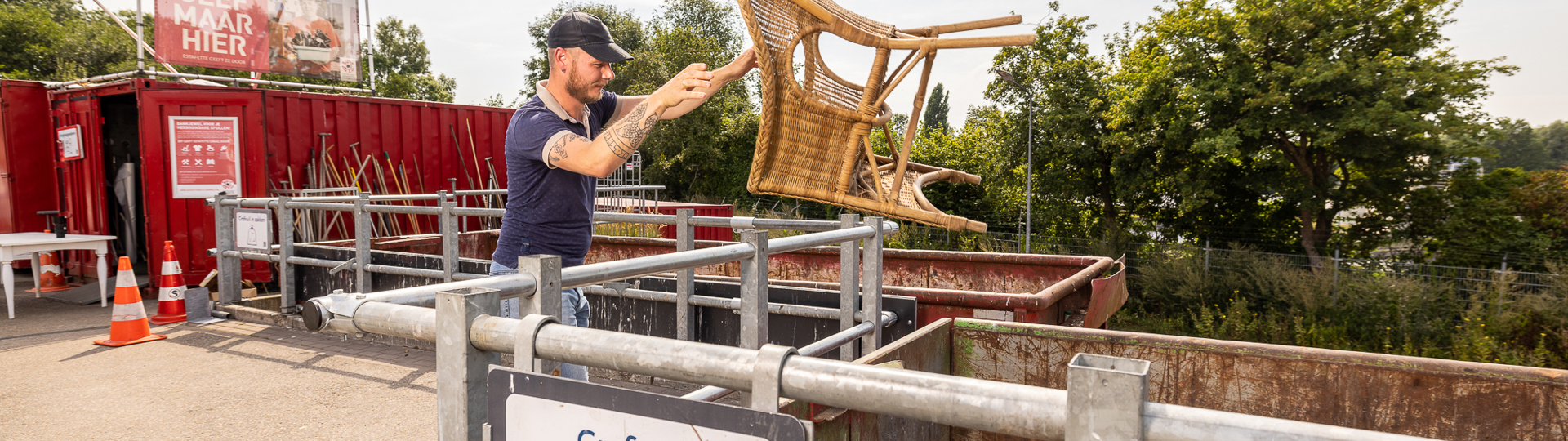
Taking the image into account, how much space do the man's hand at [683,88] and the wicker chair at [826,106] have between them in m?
0.99

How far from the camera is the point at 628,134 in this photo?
2281 millimetres

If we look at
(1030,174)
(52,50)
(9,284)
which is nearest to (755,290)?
(9,284)

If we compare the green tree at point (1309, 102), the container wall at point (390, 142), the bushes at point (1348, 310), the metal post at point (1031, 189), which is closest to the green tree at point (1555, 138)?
the green tree at point (1309, 102)

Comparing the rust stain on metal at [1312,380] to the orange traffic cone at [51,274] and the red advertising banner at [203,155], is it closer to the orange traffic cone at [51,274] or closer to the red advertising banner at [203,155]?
the red advertising banner at [203,155]

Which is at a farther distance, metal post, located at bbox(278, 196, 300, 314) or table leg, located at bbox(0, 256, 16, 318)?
table leg, located at bbox(0, 256, 16, 318)

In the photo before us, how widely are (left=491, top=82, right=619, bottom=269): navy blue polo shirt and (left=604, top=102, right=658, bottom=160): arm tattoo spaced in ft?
1.08

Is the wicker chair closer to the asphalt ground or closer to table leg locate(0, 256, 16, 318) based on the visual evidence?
the asphalt ground

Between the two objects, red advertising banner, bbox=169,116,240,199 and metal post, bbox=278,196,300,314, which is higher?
red advertising banner, bbox=169,116,240,199

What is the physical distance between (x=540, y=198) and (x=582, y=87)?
40 centimetres

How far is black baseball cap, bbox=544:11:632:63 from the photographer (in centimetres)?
257

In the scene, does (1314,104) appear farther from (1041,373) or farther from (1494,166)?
(1041,373)

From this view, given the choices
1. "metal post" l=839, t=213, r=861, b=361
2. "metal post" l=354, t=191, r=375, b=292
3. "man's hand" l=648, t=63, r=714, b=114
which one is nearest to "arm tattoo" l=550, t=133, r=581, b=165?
"man's hand" l=648, t=63, r=714, b=114

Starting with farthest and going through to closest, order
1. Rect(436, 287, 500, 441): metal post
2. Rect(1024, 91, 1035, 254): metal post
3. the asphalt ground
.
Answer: Rect(1024, 91, 1035, 254): metal post
the asphalt ground
Rect(436, 287, 500, 441): metal post

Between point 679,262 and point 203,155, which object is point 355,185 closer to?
point 203,155
